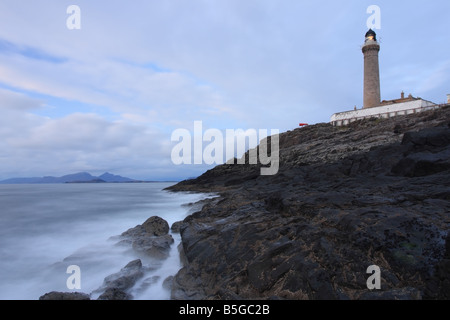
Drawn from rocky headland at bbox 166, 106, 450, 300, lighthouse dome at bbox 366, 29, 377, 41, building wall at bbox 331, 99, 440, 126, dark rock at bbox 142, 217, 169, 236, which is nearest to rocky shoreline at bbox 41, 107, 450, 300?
rocky headland at bbox 166, 106, 450, 300

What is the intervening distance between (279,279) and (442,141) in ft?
51.2

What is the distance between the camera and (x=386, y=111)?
39531 mm

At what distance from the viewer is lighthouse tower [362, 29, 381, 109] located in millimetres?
47281

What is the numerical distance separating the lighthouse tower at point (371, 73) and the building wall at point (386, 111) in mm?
5195

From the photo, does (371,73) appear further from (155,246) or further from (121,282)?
(121,282)

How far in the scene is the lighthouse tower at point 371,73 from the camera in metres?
→ 47.3

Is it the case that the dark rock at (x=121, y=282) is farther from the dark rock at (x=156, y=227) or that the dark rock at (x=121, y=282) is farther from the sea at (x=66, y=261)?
the dark rock at (x=156, y=227)

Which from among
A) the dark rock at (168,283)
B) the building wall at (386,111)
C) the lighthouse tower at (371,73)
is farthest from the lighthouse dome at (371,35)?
the dark rock at (168,283)

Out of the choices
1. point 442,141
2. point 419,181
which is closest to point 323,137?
point 442,141

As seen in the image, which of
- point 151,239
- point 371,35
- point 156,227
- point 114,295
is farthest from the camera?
point 371,35

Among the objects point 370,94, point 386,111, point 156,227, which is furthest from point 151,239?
point 370,94

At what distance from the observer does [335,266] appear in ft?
18.5

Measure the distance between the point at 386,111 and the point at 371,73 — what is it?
41.0 ft
